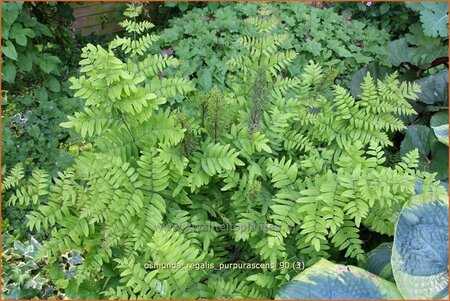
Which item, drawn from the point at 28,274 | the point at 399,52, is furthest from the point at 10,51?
the point at 399,52

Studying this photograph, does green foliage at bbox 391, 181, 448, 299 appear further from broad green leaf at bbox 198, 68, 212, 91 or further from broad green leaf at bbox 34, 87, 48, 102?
broad green leaf at bbox 34, 87, 48, 102

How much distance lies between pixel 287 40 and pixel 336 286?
1570 millimetres

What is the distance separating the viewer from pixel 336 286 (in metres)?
1.64

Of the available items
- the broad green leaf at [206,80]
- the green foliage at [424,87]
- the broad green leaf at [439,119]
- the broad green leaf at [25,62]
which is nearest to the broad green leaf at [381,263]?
the green foliage at [424,87]

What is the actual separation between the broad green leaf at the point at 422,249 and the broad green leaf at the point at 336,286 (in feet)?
0.21

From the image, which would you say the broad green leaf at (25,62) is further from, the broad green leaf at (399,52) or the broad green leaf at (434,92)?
the broad green leaf at (434,92)

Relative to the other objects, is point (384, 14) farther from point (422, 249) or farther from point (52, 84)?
point (422, 249)

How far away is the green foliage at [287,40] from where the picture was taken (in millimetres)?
2812

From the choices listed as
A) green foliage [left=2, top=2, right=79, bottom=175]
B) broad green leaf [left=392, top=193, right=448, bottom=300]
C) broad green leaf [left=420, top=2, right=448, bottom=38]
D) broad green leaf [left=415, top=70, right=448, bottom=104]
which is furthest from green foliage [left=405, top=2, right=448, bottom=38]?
green foliage [left=2, top=2, right=79, bottom=175]

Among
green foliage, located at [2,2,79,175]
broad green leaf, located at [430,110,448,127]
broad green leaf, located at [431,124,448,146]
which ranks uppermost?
broad green leaf, located at [431,124,448,146]

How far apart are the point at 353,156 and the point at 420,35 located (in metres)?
1.40

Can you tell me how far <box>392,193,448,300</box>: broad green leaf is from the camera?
162cm

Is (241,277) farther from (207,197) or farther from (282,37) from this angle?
(282,37)

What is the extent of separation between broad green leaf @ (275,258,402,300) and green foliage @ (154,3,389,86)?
131 centimetres
